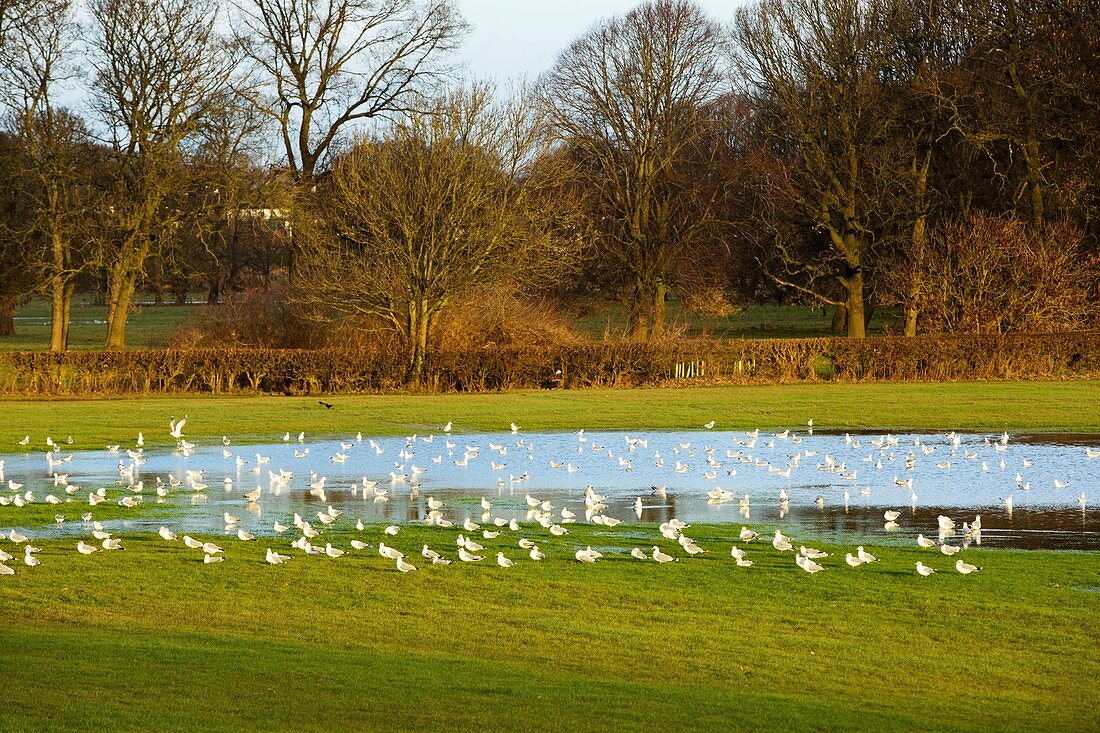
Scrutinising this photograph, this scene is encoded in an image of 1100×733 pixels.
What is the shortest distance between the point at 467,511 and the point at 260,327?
87.7ft

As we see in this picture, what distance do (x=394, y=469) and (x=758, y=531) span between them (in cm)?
757

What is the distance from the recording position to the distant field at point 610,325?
172ft

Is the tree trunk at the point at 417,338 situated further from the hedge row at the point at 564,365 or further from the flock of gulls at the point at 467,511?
the flock of gulls at the point at 467,511

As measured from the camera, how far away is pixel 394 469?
19.6 meters

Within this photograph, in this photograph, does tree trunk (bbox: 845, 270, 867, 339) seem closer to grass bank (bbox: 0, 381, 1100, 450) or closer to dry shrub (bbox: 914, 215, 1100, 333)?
dry shrub (bbox: 914, 215, 1100, 333)

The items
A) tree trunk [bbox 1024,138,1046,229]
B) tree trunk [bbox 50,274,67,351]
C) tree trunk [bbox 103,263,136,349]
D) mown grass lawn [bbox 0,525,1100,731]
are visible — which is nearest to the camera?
mown grass lawn [bbox 0,525,1100,731]

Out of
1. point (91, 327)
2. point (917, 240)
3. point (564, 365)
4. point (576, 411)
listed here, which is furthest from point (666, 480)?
point (91, 327)

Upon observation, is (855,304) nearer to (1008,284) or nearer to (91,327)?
(1008,284)

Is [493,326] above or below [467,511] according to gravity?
above

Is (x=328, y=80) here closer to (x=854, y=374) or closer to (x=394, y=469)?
(x=854, y=374)

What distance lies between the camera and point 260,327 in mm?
40562

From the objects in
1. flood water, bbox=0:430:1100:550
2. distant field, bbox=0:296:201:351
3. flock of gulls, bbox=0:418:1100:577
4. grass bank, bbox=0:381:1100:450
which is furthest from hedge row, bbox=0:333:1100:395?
distant field, bbox=0:296:201:351

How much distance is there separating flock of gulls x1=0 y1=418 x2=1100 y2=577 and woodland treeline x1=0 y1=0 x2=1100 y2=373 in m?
14.5

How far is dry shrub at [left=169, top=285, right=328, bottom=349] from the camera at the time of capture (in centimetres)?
3925
